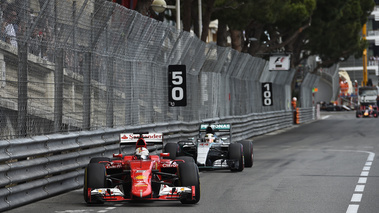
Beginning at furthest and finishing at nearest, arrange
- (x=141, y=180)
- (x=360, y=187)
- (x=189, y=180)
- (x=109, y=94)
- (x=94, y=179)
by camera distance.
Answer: (x=109, y=94) → (x=360, y=187) → (x=189, y=180) → (x=94, y=179) → (x=141, y=180)

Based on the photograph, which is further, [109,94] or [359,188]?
[109,94]

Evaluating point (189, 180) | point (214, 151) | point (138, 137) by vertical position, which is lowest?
point (189, 180)

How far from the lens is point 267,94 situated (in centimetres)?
3419

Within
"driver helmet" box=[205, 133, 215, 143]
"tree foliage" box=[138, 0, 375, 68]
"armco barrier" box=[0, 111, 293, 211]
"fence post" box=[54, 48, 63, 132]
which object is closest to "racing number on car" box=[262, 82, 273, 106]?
"tree foliage" box=[138, 0, 375, 68]

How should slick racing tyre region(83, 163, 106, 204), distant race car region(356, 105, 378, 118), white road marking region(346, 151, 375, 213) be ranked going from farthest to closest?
1. distant race car region(356, 105, 378, 118)
2. slick racing tyre region(83, 163, 106, 204)
3. white road marking region(346, 151, 375, 213)

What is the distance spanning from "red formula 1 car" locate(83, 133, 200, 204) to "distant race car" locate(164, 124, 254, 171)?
14.5 feet

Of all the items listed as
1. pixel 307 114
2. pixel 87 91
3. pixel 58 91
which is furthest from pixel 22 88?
pixel 307 114

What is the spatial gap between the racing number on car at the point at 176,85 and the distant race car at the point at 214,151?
2816 millimetres

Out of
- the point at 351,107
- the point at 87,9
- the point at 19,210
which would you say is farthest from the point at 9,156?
the point at 351,107

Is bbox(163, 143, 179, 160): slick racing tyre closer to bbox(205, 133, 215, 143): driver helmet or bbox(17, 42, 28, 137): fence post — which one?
bbox(205, 133, 215, 143): driver helmet

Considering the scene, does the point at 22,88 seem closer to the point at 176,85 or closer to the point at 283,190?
the point at 283,190

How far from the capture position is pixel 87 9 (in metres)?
13.5

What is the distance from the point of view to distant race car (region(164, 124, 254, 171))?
15.8 m

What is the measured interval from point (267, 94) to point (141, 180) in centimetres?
2411
